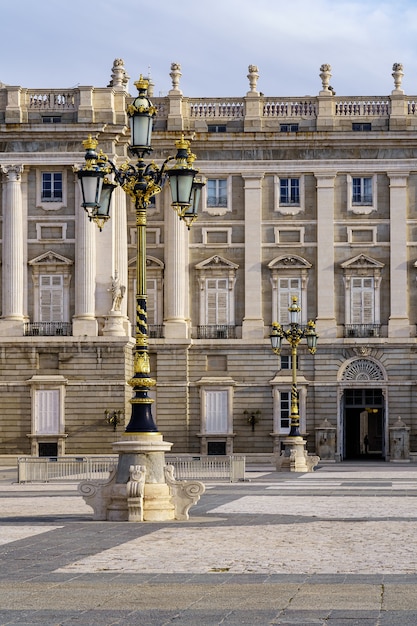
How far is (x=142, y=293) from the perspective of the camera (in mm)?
26359

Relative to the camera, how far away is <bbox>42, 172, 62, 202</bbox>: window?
224ft

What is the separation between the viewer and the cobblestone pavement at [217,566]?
1341 centimetres

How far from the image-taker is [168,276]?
69500 mm

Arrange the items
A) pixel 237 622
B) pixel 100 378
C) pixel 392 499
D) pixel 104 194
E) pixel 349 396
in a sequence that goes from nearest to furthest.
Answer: pixel 237 622, pixel 104 194, pixel 392 499, pixel 100 378, pixel 349 396

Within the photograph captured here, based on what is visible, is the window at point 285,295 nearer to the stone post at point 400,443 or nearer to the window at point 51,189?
the stone post at point 400,443

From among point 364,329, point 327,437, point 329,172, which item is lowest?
point 327,437

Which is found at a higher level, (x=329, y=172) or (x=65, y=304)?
(x=329, y=172)

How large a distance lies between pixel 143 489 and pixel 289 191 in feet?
154

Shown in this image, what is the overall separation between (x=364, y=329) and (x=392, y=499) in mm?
37559

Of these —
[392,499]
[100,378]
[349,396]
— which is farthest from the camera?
[349,396]

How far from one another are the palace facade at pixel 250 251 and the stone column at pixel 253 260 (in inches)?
2.6

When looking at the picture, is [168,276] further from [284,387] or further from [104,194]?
[104,194]

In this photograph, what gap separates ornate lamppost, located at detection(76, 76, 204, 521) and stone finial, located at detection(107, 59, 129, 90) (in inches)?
1666

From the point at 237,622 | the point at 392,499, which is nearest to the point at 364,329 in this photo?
the point at 392,499
